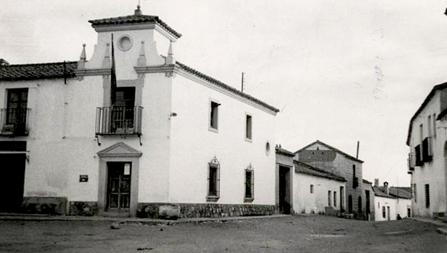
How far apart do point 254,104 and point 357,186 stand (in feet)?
78.1

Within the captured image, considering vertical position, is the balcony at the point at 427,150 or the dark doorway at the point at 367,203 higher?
the balcony at the point at 427,150

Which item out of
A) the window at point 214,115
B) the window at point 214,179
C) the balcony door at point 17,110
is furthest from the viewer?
the window at point 214,115

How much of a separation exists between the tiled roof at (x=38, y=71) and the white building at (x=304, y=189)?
1196 cm

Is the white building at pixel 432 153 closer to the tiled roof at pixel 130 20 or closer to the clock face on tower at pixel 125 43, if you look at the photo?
the tiled roof at pixel 130 20

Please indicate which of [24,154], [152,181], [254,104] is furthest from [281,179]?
[24,154]

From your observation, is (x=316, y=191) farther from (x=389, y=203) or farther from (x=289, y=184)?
(x=389, y=203)

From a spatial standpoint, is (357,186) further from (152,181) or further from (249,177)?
(152,181)

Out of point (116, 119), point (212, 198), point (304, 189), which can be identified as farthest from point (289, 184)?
point (116, 119)

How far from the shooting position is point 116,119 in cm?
1892

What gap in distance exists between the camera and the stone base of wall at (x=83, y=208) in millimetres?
18656

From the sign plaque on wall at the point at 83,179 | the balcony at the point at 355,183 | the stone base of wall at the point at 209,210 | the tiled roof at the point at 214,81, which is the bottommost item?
the stone base of wall at the point at 209,210

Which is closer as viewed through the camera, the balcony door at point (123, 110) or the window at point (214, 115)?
the balcony door at point (123, 110)

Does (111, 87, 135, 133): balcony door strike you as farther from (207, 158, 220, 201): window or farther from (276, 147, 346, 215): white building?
(276, 147, 346, 215): white building

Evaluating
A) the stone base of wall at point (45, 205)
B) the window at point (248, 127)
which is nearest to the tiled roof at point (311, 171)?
the window at point (248, 127)
